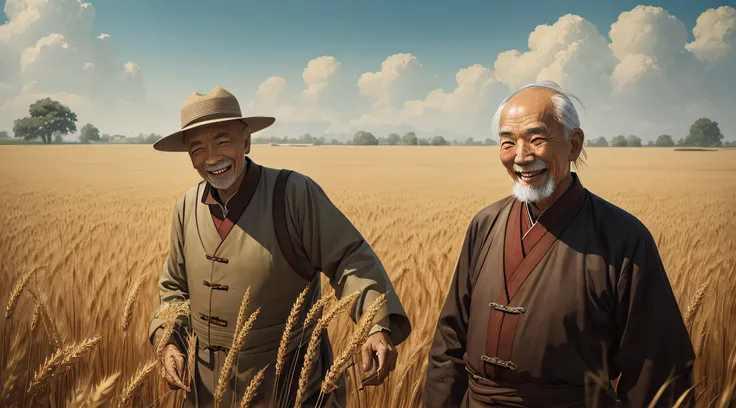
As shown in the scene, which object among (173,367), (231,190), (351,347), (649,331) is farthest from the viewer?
(231,190)

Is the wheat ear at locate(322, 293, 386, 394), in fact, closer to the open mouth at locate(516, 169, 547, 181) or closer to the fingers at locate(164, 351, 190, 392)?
the open mouth at locate(516, 169, 547, 181)

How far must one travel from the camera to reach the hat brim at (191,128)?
1.91m

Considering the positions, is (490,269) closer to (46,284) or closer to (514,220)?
(514,220)

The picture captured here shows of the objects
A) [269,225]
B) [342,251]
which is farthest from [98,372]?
[342,251]

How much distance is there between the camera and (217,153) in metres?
1.96

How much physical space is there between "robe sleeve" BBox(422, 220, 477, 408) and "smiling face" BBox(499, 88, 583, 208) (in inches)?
11.3

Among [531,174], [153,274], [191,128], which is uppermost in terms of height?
[191,128]

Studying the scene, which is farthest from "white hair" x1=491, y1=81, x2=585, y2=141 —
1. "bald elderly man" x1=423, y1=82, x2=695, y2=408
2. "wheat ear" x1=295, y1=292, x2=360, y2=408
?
"wheat ear" x1=295, y1=292, x2=360, y2=408

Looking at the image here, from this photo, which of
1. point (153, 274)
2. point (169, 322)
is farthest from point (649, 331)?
point (153, 274)

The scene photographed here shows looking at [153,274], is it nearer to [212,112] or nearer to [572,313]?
[212,112]

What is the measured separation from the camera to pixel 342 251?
1.91 meters

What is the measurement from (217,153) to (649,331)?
1.55 metres

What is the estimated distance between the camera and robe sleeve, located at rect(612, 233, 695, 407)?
4.74ft

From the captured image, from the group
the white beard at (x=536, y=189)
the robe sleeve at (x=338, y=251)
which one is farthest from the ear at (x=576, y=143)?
the robe sleeve at (x=338, y=251)
